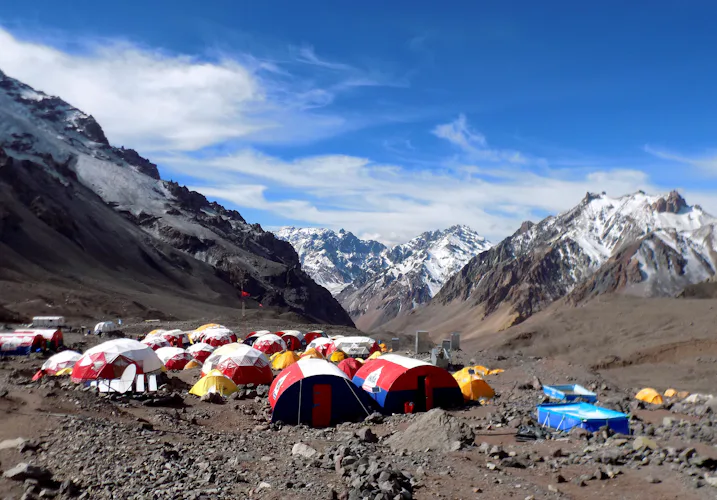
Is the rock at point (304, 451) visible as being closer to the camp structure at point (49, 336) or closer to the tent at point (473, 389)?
the tent at point (473, 389)

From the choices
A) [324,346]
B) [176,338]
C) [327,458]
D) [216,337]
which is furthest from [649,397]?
[176,338]

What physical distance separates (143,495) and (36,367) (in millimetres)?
25450

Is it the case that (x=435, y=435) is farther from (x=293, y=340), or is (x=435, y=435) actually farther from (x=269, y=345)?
(x=293, y=340)

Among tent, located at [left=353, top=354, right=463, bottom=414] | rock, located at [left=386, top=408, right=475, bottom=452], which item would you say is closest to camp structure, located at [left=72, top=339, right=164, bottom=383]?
tent, located at [left=353, top=354, right=463, bottom=414]

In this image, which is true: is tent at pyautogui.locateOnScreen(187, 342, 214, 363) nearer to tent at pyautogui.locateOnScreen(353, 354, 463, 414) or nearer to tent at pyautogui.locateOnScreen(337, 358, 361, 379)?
tent at pyautogui.locateOnScreen(337, 358, 361, 379)

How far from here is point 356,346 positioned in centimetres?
4359

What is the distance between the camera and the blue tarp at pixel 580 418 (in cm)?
1569

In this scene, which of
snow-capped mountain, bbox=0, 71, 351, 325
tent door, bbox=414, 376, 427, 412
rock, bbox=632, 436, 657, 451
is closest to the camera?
rock, bbox=632, 436, 657, 451

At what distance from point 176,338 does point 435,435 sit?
37.9 meters

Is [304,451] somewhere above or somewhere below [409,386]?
below

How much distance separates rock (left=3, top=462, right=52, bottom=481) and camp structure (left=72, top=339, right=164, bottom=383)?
14.4 metres

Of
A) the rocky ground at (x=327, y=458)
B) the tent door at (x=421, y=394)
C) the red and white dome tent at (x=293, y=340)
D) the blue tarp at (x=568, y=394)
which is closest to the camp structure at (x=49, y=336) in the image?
the red and white dome tent at (x=293, y=340)

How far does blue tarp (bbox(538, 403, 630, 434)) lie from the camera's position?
15.7 metres

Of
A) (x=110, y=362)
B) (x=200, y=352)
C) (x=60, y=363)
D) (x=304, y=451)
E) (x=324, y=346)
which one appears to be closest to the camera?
(x=304, y=451)
